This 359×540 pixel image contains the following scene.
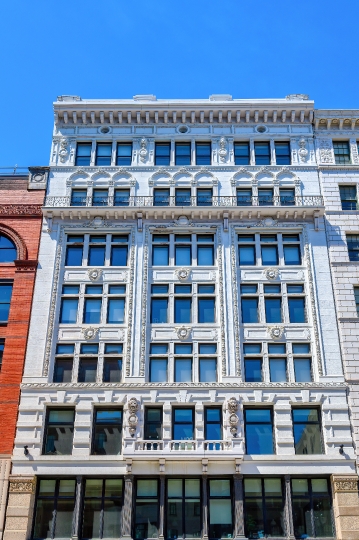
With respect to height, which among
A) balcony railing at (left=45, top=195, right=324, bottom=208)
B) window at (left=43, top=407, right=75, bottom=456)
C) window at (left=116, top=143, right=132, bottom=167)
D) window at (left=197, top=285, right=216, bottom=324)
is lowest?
window at (left=43, top=407, right=75, bottom=456)

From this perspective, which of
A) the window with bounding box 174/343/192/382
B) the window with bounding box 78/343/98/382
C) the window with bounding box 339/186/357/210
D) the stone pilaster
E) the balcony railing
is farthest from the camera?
the window with bounding box 339/186/357/210

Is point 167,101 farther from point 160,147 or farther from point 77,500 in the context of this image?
point 77,500

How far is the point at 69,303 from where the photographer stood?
1417 inches

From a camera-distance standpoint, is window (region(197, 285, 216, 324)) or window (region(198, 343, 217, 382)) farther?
window (region(197, 285, 216, 324))

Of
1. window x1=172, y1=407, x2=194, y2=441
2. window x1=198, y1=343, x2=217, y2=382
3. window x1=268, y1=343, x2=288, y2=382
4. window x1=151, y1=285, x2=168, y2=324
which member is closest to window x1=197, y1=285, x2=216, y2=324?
window x1=198, y1=343, x2=217, y2=382

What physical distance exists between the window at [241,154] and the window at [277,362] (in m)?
12.8

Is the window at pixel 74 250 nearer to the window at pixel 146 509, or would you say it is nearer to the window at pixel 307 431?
the window at pixel 146 509

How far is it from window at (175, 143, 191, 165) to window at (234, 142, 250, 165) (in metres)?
3.06

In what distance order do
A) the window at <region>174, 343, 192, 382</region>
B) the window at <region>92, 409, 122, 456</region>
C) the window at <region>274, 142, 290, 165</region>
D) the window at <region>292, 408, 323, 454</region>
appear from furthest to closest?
the window at <region>274, 142, 290, 165</region> → the window at <region>174, 343, 192, 382</region> → the window at <region>92, 409, 122, 456</region> → the window at <region>292, 408, 323, 454</region>

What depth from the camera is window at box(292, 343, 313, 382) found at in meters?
33.8

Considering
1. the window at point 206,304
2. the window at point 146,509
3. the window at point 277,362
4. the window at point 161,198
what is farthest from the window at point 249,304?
the window at point 146,509

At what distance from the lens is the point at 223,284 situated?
118 feet

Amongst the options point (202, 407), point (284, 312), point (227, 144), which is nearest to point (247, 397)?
point (202, 407)

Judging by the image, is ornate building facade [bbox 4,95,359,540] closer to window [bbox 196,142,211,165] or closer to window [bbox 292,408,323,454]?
window [bbox 292,408,323,454]
